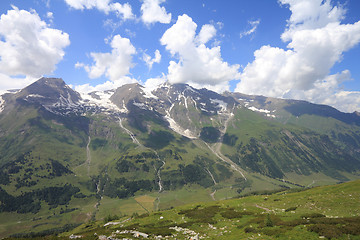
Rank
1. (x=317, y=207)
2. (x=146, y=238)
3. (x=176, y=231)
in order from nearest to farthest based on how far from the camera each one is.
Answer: (x=146, y=238) < (x=176, y=231) < (x=317, y=207)

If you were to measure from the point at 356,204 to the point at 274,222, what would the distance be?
23.0 metres

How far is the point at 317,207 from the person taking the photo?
4622cm

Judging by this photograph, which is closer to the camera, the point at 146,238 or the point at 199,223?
the point at 146,238

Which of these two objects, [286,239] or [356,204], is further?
[356,204]

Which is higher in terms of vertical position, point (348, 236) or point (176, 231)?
point (348, 236)

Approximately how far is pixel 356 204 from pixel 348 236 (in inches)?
1077

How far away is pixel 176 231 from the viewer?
134ft

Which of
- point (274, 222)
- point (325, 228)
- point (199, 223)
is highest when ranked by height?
point (325, 228)

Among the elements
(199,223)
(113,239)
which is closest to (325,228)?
(199,223)

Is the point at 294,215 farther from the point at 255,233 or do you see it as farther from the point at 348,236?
the point at 348,236

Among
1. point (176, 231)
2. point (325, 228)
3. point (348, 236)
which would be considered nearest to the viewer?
point (348, 236)

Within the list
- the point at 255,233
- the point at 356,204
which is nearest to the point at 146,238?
the point at 255,233

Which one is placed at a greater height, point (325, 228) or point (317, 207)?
point (325, 228)

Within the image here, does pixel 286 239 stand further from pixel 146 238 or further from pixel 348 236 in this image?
pixel 146 238
